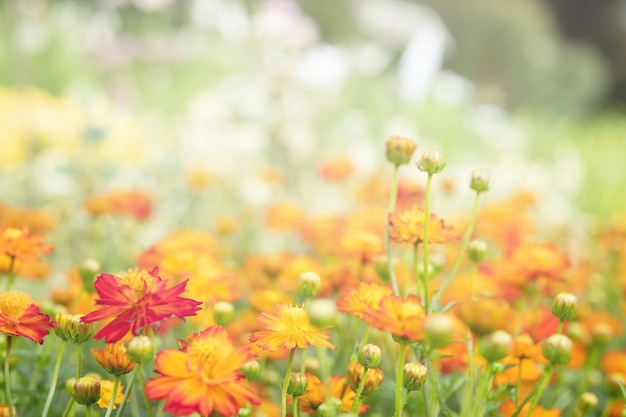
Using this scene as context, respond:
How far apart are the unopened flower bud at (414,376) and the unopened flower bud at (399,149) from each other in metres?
0.25

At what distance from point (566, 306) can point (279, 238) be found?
1.58m

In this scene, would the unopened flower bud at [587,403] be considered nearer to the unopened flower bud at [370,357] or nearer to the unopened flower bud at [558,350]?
the unopened flower bud at [558,350]

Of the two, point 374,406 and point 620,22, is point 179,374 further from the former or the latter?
point 620,22

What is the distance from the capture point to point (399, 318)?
606mm

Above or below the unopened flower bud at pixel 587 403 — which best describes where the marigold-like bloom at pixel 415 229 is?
above

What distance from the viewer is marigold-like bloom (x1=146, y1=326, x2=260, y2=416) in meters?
0.54

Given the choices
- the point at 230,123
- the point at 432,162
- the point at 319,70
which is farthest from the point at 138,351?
the point at 319,70

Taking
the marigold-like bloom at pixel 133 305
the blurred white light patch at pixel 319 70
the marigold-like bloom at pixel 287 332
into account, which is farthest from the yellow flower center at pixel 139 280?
the blurred white light patch at pixel 319 70

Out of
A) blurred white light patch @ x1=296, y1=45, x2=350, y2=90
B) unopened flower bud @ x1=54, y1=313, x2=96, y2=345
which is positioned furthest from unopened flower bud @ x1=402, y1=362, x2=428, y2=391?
blurred white light patch @ x1=296, y1=45, x2=350, y2=90

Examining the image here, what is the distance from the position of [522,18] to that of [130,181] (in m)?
9.13

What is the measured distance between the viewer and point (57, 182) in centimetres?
197

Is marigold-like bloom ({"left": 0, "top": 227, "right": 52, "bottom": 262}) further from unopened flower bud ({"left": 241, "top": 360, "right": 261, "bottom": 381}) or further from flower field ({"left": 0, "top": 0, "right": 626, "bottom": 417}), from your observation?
unopened flower bud ({"left": 241, "top": 360, "right": 261, "bottom": 381})

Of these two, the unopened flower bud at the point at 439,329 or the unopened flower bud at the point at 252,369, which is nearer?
the unopened flower bud at the point at 439,329

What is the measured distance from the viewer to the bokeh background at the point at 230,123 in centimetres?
224
